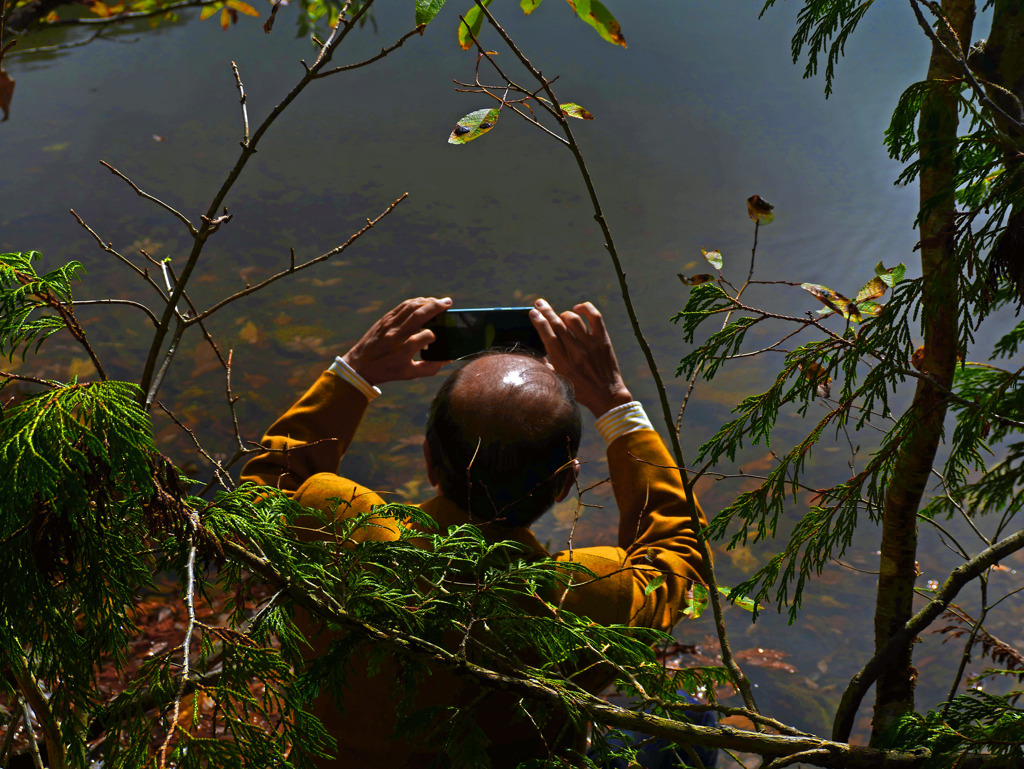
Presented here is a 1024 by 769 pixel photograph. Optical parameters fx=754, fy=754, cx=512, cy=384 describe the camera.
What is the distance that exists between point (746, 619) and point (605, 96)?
5416 millimetres

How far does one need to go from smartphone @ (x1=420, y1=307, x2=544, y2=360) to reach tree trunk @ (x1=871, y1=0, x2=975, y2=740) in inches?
→ 45.8

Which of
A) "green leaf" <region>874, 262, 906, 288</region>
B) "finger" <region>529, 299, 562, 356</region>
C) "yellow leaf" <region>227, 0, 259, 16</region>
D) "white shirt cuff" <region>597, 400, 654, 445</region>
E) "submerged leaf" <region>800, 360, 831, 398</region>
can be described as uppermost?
"green leaf" <region>874, 262, 906, 288</region>

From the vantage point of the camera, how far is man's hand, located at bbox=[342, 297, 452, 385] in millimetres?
2189

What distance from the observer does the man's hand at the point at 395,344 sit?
2.19 meters

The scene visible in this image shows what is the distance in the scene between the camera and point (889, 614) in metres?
1.45

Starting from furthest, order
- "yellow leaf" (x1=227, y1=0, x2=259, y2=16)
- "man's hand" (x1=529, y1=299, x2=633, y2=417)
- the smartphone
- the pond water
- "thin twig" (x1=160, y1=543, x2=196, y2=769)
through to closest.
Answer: "yellow leaf" (x1=227, y1=0, x2=259, y2=16) < the pond water < the smartphone < "man's hand" (x1=529, y1=299, x2=633, y2=417) < "thin twig" (x1=160, y1=543, x2=196, y2=769)

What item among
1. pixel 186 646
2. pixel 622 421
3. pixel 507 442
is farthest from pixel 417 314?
pixel 186 646

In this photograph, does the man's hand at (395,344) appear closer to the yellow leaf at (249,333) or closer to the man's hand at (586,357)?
the man's hand at (586,357)

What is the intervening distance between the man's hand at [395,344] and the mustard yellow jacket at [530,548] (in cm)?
26

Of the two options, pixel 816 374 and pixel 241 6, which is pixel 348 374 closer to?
pixel 816 374

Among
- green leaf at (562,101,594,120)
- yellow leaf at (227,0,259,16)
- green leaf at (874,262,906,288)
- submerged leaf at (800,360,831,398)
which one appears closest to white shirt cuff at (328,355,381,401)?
green leaf at (562,101,594,120)

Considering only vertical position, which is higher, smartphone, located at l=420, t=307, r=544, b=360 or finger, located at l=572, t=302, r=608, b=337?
finger, located at l=572, t=302, r=608, b=337

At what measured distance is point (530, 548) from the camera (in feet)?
4.28

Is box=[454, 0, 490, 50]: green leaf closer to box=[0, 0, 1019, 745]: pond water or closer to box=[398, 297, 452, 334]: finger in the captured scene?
box=[398, 297, 452, 334]: finger
